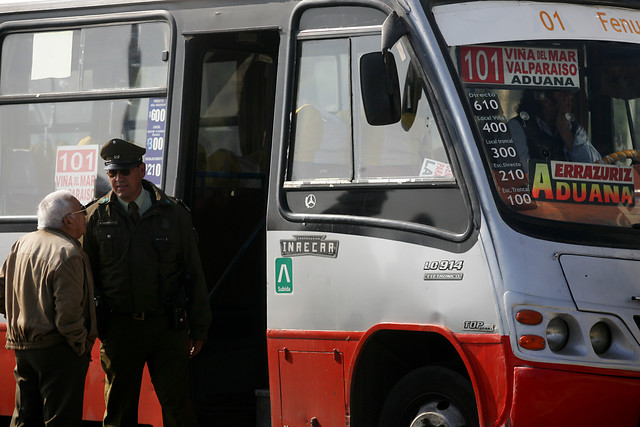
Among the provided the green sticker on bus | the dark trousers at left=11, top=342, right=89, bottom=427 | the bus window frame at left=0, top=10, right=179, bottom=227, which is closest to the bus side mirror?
the green sticker on bus

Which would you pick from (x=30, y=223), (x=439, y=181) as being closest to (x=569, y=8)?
(x=439, y=181)

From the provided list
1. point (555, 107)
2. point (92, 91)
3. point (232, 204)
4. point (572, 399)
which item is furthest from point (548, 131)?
point (92, 91)

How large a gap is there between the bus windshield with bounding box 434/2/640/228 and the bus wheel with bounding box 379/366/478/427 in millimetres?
953

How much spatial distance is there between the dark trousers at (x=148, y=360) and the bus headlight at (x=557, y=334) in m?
2.15

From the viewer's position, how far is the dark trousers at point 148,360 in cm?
586

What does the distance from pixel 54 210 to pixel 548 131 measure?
9.09 ft

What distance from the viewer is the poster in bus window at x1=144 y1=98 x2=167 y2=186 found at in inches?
254

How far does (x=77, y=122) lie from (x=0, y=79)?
76 centimetres

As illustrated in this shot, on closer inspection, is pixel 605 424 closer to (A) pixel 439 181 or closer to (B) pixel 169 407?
(A) pixel 439 181

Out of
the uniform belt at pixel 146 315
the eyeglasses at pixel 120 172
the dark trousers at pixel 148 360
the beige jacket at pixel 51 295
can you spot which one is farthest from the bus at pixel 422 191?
the beige jacket at pixel 51 295

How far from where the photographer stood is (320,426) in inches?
223

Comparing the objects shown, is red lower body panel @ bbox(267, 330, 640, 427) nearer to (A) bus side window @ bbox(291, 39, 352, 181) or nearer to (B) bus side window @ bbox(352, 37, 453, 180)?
(B) bus side window @ bbox(352, 37, 453, 180)

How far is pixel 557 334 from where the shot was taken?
492 cm

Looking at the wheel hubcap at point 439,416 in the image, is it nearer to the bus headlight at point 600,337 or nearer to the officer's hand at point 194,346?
the bus headlight at point 600,337
